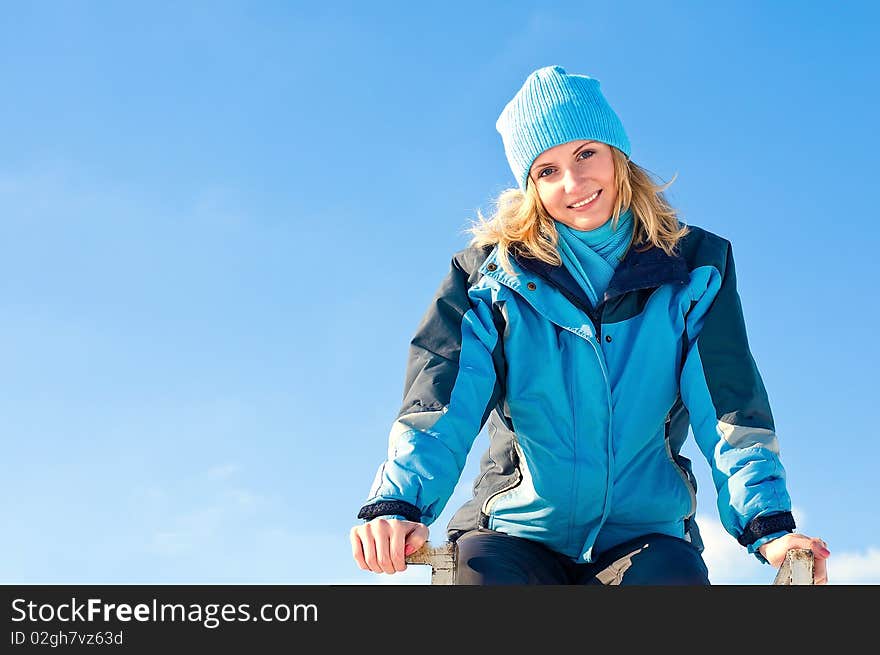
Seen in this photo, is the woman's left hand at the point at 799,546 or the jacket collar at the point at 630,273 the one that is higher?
the jacket collar at the point at 630,273

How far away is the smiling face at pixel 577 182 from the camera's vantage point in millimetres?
4391

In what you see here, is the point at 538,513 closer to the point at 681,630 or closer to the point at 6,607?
the point at 681,630

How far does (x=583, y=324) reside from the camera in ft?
13.3

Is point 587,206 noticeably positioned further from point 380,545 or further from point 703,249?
point 380,545

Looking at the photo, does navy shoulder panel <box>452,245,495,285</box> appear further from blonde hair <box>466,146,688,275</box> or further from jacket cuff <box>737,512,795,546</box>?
jacket cuff <box>737,512,795,546</box>

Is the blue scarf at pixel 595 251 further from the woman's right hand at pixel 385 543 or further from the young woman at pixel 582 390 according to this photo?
the woman's right hand at pixel 385 543

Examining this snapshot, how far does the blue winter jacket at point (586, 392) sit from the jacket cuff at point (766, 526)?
31 centimetres

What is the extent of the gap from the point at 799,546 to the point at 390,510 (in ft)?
4.49

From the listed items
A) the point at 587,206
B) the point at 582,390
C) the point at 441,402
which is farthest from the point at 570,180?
the point at 441,402

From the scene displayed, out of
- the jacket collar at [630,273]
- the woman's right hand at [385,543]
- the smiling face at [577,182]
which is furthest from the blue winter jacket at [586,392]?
the woman's right hand at [385,543]

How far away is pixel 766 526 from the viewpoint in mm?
3363

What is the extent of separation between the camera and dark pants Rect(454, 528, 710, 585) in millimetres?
3539

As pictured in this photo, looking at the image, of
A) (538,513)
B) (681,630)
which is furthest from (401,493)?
(681,630)

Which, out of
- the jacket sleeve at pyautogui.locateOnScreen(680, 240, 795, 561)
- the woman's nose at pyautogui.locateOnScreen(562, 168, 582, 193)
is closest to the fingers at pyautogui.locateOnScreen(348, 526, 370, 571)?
the jacket sleeve at pyautogui.locateOnScreen(680, 240, 795, 561)
